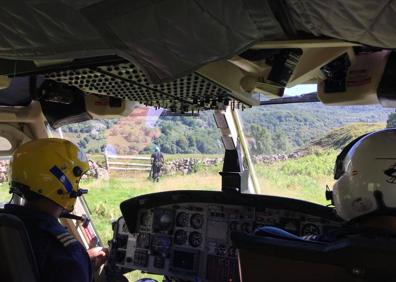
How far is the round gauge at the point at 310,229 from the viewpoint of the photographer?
255cm

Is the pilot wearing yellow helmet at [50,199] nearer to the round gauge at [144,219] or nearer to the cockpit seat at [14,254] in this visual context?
the cockpit seat at [14,254]

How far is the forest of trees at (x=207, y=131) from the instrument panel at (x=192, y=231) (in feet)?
2.30

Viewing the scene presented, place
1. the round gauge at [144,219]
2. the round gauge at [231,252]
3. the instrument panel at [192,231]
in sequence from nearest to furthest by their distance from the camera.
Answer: the instrument panel at [192,231], the round gauge at [231,252], the round gauge at [144,219]

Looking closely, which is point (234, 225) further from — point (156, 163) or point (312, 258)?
point (312, 258)

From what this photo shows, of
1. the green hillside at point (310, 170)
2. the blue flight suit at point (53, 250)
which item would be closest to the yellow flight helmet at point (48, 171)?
the blue flight suit at point (53, 250)

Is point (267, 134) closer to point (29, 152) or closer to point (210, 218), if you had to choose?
point (210, 218)

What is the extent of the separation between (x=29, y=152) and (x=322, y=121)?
2201mm

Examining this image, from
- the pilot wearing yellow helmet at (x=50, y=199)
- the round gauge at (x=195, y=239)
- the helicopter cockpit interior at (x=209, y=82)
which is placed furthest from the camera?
the round gauge at (x=195, y=239)

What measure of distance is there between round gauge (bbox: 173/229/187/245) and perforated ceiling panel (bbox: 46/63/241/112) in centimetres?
111

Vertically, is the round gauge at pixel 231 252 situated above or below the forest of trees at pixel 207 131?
below

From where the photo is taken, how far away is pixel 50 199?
187 centimetres

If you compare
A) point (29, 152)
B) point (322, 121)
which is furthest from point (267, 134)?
point (29, 152)

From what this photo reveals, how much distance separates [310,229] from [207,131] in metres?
1.38

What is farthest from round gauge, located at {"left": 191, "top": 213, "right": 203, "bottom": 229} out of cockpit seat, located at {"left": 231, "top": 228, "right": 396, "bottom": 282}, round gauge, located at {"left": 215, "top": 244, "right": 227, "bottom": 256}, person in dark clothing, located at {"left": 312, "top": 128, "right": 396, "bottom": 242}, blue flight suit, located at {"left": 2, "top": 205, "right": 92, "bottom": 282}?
cockpit seat, located at {"left": 231, "top": 228, "right": 396, "bottom": 282}
